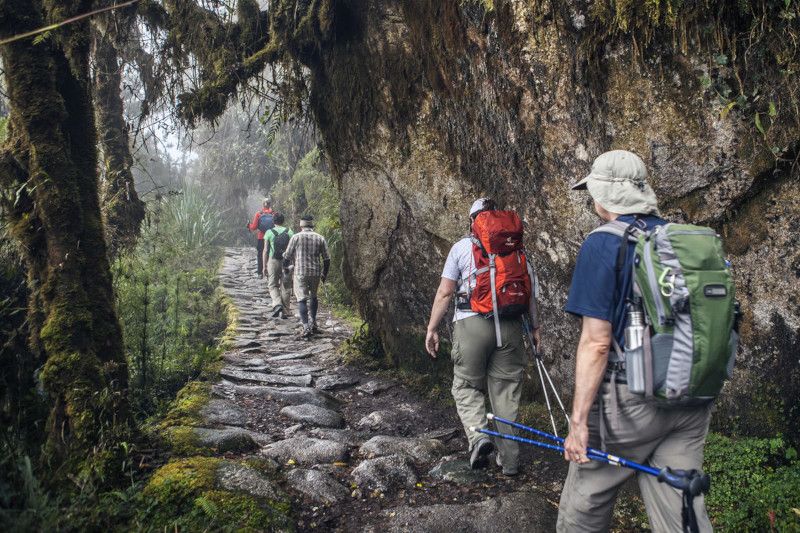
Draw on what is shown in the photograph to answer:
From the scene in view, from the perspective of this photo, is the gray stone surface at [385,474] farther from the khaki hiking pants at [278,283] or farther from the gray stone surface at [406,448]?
the khaki hiking pants at [278,283]

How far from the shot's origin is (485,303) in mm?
4773

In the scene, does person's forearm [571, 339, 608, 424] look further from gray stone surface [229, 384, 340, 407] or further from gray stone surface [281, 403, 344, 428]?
gray stone surface [229, 384, 340, 407]

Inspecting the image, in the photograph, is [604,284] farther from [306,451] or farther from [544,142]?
[306,451]

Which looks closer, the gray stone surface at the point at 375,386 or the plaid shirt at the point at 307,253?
the gray stone surface at the point at 375,386

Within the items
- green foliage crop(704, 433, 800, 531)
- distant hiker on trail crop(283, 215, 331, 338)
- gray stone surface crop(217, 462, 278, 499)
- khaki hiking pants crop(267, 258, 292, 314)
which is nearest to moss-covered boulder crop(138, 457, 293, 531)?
gray stone surface crop(217, 462, 278, 499)

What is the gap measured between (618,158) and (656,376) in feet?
3.28

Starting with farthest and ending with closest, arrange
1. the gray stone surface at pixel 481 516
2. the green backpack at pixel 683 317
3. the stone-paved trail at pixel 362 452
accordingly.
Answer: the stone-paved trail at pixel 362 452
the gray stone surface at pixel 481 516
the green backpack at pixel 683 317

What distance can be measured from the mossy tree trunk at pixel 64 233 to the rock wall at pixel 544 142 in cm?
325

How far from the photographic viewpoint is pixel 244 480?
4.11 m

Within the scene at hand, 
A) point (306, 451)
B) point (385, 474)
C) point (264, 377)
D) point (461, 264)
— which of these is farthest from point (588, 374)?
point (264, 377)

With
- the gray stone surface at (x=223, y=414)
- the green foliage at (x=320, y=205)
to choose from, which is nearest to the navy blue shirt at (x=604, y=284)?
the gray stone surface at (x=223, y=414)

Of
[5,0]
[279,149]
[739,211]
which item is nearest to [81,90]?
[5,0]

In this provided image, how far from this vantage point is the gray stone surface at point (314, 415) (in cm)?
642

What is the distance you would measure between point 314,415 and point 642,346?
455 centimetres
